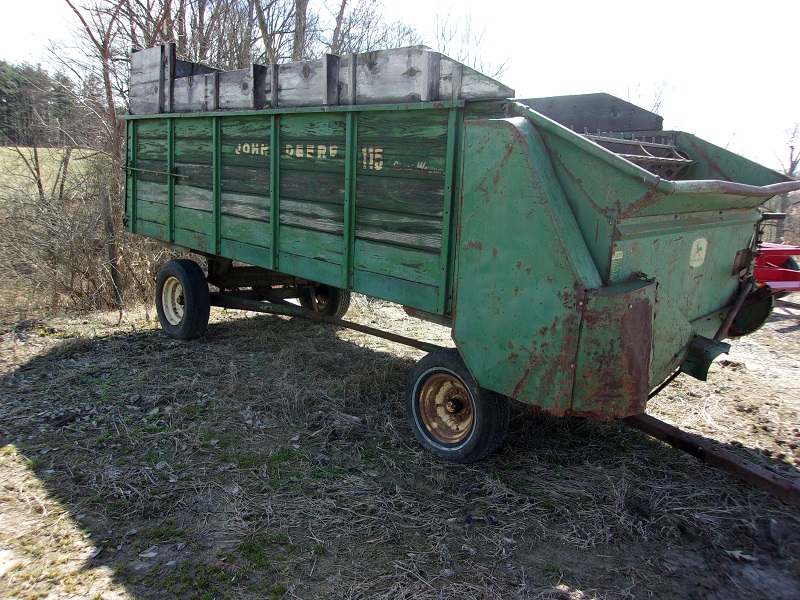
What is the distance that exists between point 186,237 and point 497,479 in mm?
3955

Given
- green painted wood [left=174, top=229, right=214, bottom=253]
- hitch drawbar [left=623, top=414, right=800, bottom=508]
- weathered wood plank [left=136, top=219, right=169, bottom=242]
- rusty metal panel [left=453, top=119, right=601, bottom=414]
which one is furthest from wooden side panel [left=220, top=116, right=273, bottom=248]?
hitch drawbar [left=623, top=414, right=800, bottom=508]

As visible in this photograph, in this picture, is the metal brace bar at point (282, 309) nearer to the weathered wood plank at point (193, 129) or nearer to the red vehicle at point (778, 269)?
the weathered wood plank at point (193, 129)

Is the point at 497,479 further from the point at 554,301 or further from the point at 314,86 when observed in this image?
the point at 314,86

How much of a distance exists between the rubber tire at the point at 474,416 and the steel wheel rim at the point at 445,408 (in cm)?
3

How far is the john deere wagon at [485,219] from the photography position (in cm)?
302

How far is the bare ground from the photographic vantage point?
8.91ft

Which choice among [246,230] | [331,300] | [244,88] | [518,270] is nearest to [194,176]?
[246,230]

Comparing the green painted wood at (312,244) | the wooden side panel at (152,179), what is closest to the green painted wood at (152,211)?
the wooden side panel at (152,179)

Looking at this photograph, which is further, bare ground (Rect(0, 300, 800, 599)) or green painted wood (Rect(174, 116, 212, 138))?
green painted wood (Rect(174, 116, 212, 138))

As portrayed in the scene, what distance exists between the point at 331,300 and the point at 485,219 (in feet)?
13.6

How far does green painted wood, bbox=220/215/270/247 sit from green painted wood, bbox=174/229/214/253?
221mm

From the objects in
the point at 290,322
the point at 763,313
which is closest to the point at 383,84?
the point at 763,313

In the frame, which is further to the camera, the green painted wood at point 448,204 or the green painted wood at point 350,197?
the green painted wood at point 350,197

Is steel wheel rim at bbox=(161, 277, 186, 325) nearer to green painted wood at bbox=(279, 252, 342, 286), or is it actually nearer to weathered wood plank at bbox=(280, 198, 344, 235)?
green painted wood at bbox=(279, 252, 342, 286)
